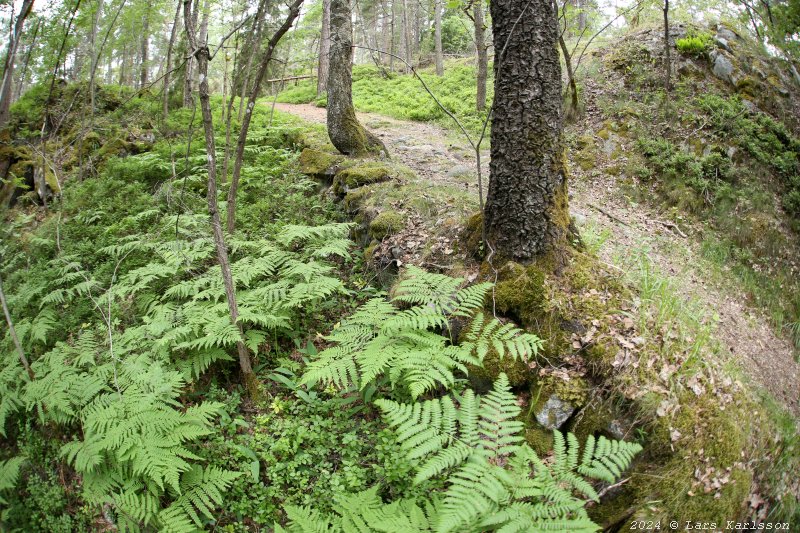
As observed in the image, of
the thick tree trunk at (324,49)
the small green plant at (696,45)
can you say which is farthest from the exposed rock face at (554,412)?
the thick tree trunk at (324,49)

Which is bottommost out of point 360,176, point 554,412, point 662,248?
point 554,412

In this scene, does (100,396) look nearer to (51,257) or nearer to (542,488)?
(542,488)

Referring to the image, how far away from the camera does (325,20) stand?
15.4 meters

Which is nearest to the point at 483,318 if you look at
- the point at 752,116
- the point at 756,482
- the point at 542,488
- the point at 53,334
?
the point at 542,488

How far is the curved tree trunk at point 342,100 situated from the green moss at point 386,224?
2537mm

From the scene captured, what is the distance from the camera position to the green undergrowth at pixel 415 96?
12.4 m

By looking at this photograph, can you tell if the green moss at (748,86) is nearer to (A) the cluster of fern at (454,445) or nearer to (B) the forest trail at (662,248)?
(B) the forest trail at (662,248)

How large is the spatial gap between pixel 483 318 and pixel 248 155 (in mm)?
6689

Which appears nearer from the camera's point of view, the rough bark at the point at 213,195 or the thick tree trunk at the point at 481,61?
the rough bark at the point at 213,195

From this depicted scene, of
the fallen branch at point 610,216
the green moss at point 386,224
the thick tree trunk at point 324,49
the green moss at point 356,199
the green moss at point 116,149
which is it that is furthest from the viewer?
the thick tree trunk at point 324,49

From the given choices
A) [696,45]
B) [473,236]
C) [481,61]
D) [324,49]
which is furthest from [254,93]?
[324,49]

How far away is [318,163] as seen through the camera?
7426 millimetres

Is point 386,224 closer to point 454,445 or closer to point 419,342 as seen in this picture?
point 419,342

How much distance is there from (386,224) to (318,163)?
285 cm
